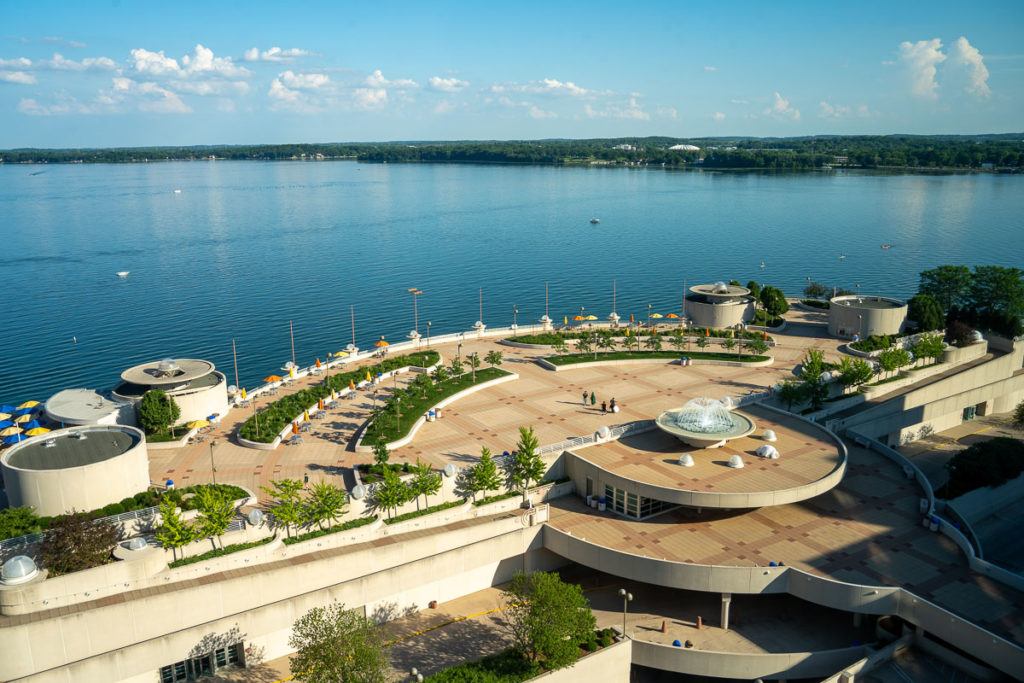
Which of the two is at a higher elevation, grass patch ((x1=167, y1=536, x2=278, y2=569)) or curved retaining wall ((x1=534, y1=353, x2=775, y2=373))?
curved retaining wall ((x1=534, y1=353, x2=775, y2=373))

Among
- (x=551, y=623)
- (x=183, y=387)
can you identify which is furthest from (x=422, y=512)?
(x=183, y=387)

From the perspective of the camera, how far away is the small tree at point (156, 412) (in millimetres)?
43625

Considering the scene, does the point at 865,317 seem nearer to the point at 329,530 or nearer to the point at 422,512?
the point at 422,512

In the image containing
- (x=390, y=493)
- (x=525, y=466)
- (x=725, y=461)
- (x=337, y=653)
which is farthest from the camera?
(x=725, y=461)

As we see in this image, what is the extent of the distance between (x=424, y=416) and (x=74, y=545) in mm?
21041

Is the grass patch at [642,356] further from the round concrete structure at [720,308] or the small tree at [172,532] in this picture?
the small tree at [172,532]

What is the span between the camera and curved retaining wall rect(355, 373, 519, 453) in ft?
140

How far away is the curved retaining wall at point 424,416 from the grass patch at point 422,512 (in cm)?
652

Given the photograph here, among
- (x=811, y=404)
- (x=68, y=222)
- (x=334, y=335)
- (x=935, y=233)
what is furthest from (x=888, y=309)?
(x=68, y=222)

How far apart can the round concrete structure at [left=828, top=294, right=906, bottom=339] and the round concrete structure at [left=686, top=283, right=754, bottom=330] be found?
7.12 metres

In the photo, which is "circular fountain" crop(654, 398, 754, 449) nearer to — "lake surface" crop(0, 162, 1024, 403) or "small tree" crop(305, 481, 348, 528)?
"small tree" crop(305, 481, 348, 528)

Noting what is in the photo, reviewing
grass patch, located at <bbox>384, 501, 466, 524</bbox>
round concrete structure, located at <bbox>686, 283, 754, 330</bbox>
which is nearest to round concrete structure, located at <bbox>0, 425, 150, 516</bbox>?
grass patch, located at <bbox>384, 501, 466, 524</bbox>

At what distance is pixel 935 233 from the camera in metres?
136

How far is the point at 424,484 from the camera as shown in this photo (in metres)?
36.6
